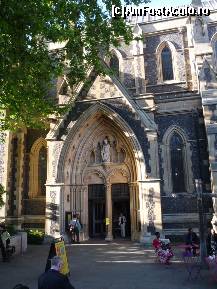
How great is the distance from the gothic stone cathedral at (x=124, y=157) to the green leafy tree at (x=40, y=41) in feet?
10.5

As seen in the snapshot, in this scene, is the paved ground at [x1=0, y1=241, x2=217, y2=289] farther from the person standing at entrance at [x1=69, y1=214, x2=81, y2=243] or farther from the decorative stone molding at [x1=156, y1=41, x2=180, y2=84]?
the decorative stone molding at [x1=156, y1=41, x2=180, y2=84]

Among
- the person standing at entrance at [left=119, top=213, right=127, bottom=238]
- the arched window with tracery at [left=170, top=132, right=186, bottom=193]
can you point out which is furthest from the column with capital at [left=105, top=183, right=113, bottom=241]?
the arched window with tracery at [left=170, top=132, right=186, bottom=193]

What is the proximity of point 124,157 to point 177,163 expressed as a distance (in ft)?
10.5

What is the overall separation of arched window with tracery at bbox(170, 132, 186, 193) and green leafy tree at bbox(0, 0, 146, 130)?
692cm

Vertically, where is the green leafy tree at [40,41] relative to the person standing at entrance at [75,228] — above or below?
above

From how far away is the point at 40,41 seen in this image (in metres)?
12.7

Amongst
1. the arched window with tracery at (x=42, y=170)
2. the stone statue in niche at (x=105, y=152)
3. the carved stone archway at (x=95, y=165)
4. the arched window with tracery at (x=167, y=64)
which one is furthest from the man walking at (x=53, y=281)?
the arched window with tracery at (x=167, y=64)

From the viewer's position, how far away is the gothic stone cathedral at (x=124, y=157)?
55.9 feet

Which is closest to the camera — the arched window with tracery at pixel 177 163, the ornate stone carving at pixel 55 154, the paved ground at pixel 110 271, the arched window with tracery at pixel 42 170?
the paved ground at pixel 110 271

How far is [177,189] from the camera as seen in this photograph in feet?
58.6

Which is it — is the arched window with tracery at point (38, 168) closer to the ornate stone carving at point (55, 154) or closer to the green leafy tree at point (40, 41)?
the ornate stone carving at point (55, 154)

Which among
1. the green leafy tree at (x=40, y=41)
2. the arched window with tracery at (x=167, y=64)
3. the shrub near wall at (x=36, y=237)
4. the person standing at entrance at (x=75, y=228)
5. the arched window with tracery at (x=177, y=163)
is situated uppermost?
the arched window with tracery at (x=167, y=64)

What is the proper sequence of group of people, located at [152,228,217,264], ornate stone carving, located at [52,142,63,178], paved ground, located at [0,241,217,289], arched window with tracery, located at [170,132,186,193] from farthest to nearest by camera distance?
1. ornate stone carving, located at [52,142,63,178]
2. arched window with tracery, located at [170,132,186,193]
3. group of people, located at [152,228,217,264]
4. paved ground, located at [0,241,217,289]

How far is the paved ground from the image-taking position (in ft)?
28.1
